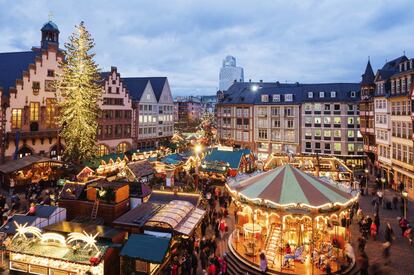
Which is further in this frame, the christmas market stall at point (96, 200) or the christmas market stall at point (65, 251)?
the christmas market stall at point (96, 200)

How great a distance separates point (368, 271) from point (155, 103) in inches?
1976

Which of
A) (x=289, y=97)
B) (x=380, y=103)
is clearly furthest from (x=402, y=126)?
(x=289, y=97)

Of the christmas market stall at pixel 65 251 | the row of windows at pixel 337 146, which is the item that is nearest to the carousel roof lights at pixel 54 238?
the christmas market stall at pixel 65 251

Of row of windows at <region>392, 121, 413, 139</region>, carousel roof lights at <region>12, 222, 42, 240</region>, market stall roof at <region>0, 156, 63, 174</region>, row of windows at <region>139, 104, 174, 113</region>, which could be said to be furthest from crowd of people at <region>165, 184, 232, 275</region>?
row of windows at <region>139, 104, 174, 113</region>

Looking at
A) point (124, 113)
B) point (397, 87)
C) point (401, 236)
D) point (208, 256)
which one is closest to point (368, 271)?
point (401, 236)

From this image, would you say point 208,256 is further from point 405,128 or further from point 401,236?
point 405,128

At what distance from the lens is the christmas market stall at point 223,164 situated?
118 feet

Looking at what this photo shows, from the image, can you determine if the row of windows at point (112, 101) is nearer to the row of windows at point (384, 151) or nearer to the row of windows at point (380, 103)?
the row of windows at point (380, 103)

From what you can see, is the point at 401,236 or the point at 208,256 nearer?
the point at 208,256

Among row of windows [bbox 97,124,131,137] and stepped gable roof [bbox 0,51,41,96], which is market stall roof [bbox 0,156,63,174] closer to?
stepped gable roof [bbox 0,51,41,96]

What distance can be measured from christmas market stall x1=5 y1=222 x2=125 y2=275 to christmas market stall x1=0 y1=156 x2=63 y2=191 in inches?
721

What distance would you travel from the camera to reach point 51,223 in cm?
1855

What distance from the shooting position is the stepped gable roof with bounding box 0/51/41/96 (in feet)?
128

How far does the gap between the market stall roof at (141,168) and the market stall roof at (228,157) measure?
6625 millimetres
